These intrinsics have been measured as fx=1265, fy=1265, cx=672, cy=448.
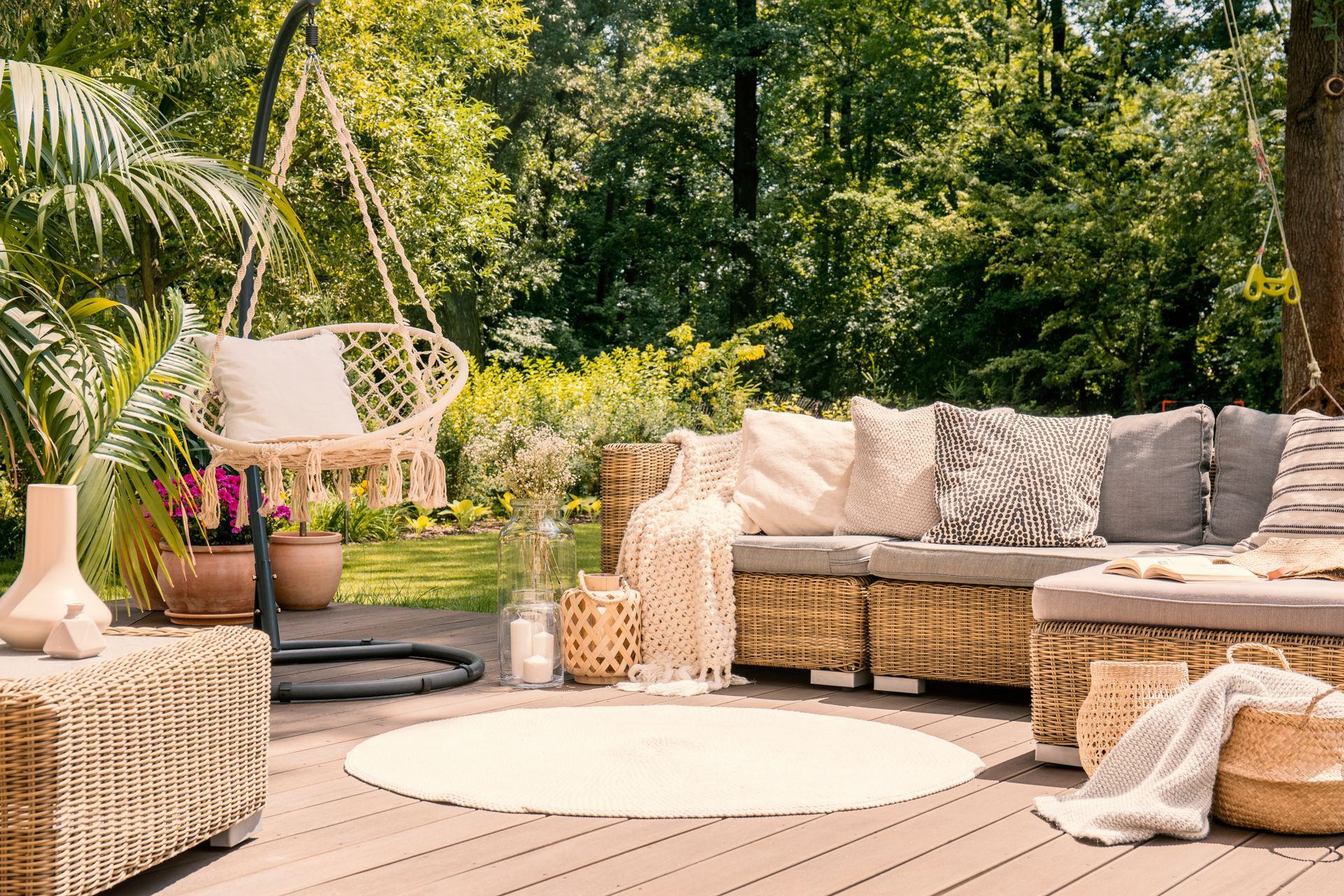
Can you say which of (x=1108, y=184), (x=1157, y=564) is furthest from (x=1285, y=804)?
(x=1108, y=184)

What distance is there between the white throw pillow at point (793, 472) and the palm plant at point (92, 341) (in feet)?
5.86

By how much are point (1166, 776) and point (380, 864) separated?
4.98 ft

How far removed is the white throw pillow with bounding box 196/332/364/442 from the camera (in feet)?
13.4

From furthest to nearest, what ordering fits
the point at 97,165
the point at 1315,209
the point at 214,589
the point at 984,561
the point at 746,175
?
the point at 746,175, the point at 214,589, the point at 1315,209, the point at 984,561, the point at 97,165

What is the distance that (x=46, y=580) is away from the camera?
2.21m

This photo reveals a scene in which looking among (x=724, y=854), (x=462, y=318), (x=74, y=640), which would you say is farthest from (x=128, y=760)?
(x=462, y=318)

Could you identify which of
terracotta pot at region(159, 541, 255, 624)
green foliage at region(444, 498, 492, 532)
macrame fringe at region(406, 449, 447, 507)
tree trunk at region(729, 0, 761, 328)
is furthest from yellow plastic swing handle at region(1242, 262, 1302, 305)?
tree trunk at region(729, 0, 761, 328)

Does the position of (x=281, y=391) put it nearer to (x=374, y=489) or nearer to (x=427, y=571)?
(x=374, y=489)

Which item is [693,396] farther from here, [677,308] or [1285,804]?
[1285,804]

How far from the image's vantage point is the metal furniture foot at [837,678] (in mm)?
3965

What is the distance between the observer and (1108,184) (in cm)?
1187

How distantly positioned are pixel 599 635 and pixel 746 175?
1172 cm

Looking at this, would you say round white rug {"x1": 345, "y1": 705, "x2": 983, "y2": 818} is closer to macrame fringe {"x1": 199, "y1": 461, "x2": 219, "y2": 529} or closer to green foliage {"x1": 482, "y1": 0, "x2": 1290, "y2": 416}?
macrame fringe {"x1": 199, "y1": 461, "x2": 219, "y2": 529}

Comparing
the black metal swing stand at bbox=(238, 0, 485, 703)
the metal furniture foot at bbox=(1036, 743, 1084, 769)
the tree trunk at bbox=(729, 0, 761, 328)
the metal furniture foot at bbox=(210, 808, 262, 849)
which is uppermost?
the tree trunk at bbox=(729, 0, 761, 328)
